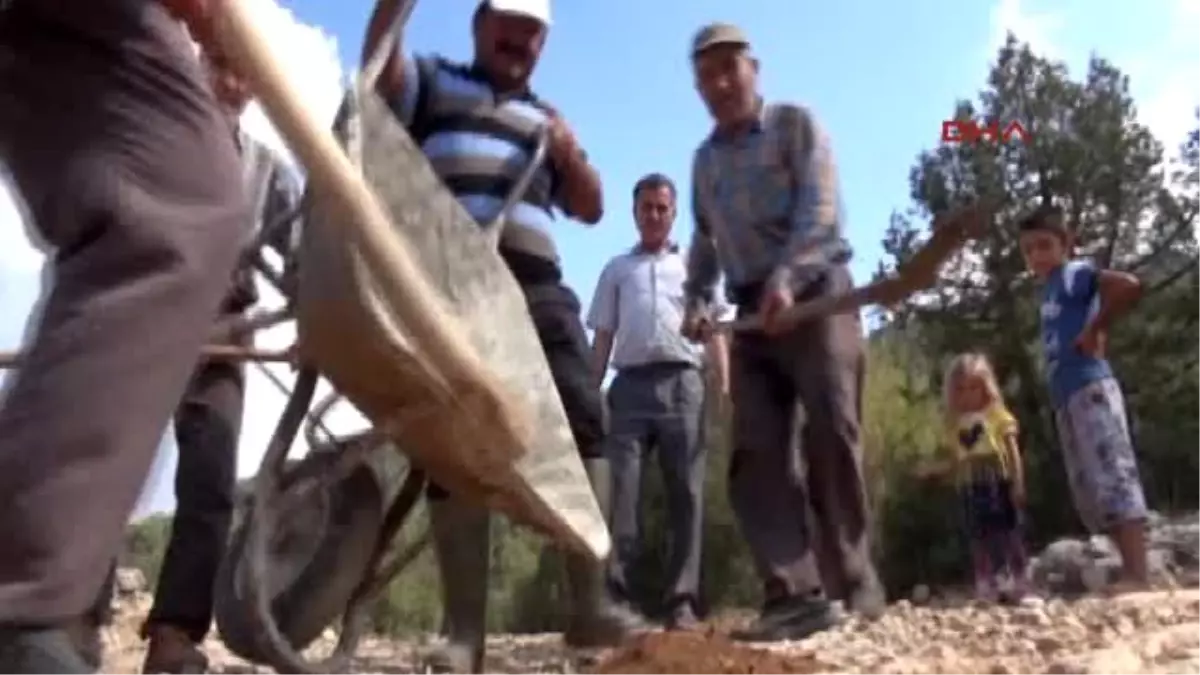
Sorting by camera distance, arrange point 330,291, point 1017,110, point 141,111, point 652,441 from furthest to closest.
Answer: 1. point 1017,110
2. point 652,441
3. point 330,291
4. point 141,111

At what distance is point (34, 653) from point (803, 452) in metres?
3.15

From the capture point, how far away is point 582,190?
147 inches

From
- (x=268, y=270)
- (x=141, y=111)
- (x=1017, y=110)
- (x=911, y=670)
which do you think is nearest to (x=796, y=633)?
(x=911, y=670)

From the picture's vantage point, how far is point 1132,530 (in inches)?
205

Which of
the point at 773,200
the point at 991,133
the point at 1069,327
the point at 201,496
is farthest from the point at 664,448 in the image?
the point at 991,133

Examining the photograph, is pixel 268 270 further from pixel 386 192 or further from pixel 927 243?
pixel 927 243

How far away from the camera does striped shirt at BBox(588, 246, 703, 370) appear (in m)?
5.82

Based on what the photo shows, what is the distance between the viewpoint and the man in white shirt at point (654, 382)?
17.8ft

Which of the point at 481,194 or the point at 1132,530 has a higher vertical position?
the point at 481,194

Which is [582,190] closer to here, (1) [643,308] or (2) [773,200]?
(2) [773,200]

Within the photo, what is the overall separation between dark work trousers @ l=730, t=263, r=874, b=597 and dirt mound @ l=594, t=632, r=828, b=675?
1039mm

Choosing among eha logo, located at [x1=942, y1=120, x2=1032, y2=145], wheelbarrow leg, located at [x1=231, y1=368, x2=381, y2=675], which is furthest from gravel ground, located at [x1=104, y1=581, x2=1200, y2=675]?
eha logo, located at [x1=942, y1=120, x2=1032, y2=145]

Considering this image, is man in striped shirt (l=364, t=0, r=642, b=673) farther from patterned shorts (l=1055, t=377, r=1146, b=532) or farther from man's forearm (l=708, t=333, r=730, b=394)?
man's forearm (l=708, t=333, r=730, b=394)

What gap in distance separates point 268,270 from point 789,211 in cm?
156
